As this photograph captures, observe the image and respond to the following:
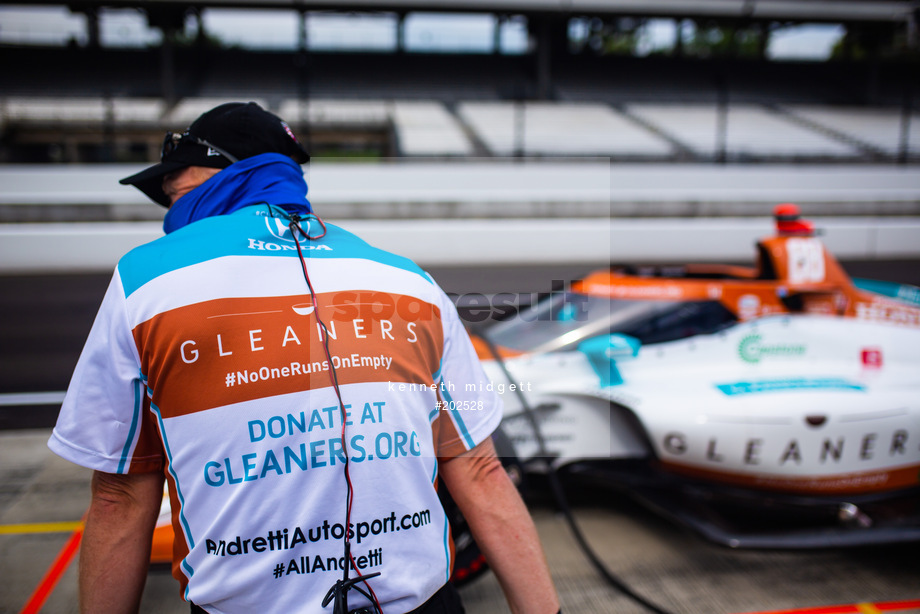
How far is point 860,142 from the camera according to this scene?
70.9 ft

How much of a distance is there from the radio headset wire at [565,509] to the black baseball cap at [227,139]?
1.81 meters

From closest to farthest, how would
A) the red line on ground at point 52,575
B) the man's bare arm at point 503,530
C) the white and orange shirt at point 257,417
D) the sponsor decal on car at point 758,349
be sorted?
the white and orange shirt at point 257,417 → the man's bare arm at point 503,530 → the red line on ground at point 52,575 → the sponsor decal on car at point 758,349

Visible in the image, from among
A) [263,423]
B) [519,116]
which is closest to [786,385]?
[263,423]

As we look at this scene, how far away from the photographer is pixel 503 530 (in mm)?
1249

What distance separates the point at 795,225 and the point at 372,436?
437 cm

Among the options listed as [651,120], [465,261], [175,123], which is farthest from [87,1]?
[651,120]

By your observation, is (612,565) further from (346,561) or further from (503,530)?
(346,561)

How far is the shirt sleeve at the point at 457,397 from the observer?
1.27 metres

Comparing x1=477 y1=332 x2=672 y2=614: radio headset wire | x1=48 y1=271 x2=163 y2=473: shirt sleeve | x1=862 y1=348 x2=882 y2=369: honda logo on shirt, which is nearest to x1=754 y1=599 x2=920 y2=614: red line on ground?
x1=477 y1=332 x2=672 y2=614: radio headset wire

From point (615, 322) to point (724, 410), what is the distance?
2.40 ft

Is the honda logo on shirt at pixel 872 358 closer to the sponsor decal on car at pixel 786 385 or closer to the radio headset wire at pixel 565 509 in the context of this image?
the sponsor decal on car at pixel 786 385

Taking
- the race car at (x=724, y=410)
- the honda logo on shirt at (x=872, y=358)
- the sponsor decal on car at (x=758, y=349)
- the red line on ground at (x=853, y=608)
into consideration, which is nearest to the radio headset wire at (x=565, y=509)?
the race car at (x=724, y=410)

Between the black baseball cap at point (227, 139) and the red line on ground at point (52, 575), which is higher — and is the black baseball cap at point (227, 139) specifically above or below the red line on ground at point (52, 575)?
above

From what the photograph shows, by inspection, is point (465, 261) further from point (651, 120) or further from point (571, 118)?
point (651, 120)
